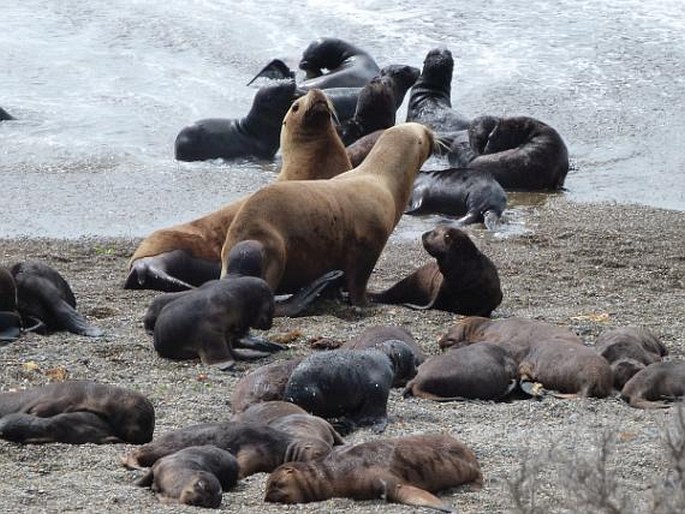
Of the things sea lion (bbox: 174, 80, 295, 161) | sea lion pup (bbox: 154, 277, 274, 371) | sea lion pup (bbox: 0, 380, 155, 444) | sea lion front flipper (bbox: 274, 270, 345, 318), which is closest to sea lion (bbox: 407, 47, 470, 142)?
sea lion (bbox: 174, 80, 295, 161)

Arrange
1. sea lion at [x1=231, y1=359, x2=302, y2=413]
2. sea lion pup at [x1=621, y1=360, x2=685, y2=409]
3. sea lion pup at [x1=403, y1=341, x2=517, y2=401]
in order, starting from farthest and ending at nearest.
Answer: sea lion pup at [x1=403, y1=341, x2=517, y2=401]
sea lion pup at [x1=621, y1=360, x2=685, y2=409]
sea lion at [x1=231, y1=359, x2=302, y2=413]

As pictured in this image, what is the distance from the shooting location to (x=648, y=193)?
12.6 metres

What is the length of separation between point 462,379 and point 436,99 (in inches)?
370

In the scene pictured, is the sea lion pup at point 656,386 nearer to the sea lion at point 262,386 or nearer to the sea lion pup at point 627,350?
the sea lion pup at point 627,350

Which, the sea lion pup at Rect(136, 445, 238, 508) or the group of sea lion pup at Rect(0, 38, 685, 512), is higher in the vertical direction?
the sea lion pup at Rect(136, 445, 238, 508)

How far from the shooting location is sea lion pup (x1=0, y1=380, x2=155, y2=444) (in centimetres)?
555

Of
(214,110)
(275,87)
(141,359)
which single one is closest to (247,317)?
(141,359)

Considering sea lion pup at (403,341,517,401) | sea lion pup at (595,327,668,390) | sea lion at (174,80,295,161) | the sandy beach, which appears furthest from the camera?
sea lion at (174,80,295,161)

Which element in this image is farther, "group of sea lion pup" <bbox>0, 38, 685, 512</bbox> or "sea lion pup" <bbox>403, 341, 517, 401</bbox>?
"sea lion pup" <bbox>403, 341, 517, 401</bbox>

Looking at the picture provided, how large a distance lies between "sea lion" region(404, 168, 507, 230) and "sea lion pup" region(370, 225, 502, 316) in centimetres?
270

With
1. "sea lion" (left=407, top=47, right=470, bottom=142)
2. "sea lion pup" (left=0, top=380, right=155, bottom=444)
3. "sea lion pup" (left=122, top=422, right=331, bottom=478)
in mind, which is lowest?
"sea lion" (left=407, top=47, right=470, bottom=142)

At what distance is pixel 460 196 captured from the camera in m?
12.0

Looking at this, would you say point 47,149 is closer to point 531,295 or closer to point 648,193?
point 648,193

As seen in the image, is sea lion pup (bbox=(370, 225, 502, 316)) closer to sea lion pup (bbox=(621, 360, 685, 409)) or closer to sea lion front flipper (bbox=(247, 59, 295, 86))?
sea lion pup (bbox=(621, 360, 685, 409))
